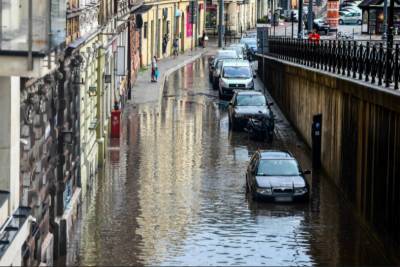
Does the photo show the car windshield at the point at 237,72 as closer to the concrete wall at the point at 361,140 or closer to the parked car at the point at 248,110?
the parked car at the point at 248,110

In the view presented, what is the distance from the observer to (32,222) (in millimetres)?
18406

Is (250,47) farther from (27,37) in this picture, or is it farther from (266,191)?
(27,37)

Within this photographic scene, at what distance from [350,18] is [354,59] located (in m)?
67.3

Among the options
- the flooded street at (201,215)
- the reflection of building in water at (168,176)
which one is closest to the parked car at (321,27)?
the reflection of building in water at (168,176)

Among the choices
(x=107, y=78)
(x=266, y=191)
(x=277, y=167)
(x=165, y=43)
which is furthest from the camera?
(x=165, y=43)

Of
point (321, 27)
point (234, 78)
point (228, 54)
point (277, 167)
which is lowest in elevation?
point (277, 167)

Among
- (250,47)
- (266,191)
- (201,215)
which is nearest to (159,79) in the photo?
(250,47)

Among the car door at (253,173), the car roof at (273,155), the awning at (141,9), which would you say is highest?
the awning at (141,9)

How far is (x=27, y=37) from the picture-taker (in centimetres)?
1548

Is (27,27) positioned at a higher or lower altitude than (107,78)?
higher

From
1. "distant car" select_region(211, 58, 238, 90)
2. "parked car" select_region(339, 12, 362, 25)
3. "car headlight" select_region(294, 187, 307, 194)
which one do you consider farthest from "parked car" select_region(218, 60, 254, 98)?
"parked car" select_region(339, 12, 362, 25)

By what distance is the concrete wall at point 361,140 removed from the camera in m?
22.8

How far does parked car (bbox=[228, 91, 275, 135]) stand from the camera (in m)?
40.9

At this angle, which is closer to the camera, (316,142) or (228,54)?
(316,142)
